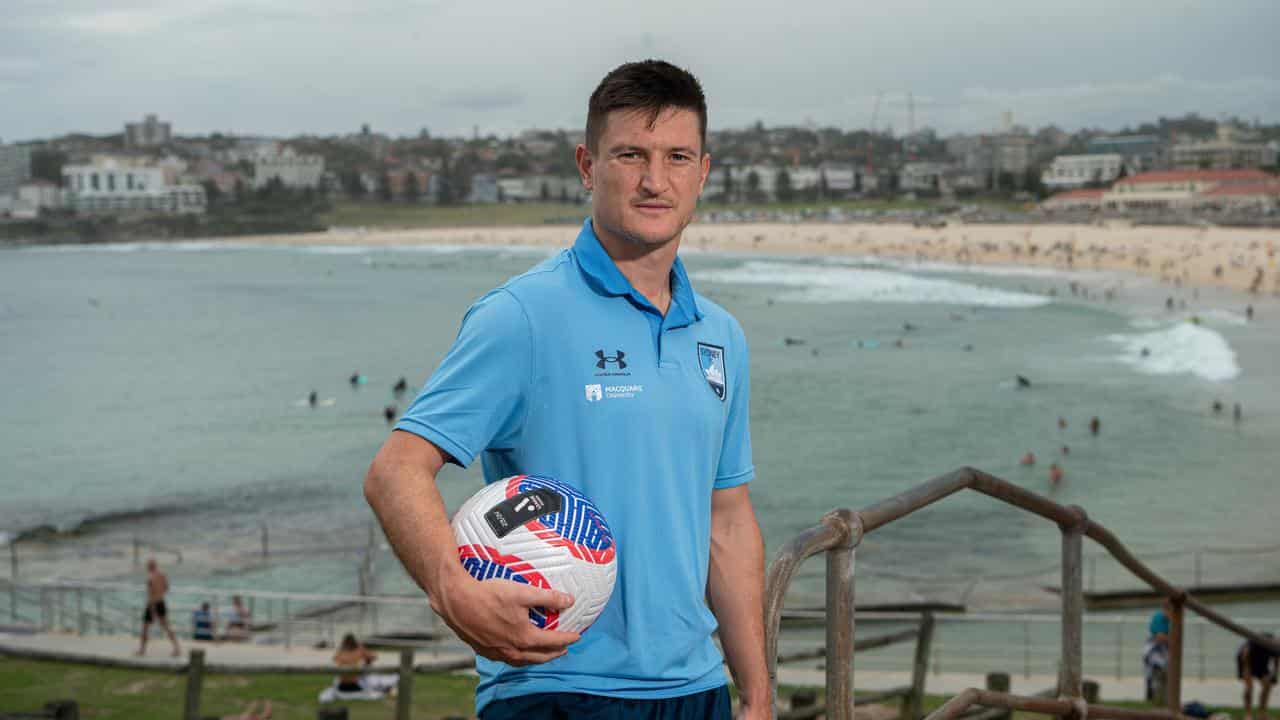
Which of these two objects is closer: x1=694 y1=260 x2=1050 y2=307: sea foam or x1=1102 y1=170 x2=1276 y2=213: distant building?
x1=694 y1=260 x2=1050 y2=307: sea foam

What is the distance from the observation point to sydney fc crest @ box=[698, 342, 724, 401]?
8.00 feet

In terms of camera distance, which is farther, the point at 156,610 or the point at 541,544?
the point at 156,610

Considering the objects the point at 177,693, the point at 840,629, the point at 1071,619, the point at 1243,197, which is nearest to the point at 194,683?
the point at 177,693

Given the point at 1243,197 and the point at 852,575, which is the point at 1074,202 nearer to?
the point at 1243,197

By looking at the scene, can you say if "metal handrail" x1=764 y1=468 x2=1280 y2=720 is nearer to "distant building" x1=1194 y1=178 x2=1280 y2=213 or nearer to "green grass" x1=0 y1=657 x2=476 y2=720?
"green grass" x1=0 y1=657 x2=476 y2=720

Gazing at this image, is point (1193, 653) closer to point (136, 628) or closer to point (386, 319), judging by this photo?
point (136, 628)

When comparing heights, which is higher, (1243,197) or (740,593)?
(1243,197)

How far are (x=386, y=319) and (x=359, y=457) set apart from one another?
1842 inches

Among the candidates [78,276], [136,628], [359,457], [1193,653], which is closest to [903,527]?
[1193,653]

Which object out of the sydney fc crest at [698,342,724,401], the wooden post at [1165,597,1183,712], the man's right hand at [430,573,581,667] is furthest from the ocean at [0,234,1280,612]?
the man's right hand at [430,573,581,667]

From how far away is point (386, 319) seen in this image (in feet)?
260

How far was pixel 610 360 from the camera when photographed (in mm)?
2264

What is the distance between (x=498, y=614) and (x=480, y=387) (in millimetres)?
389

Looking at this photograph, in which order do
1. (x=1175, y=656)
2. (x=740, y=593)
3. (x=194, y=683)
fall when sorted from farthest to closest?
(x=194, y=683)
(x=1175, y=656)
(x=740, y=593)
